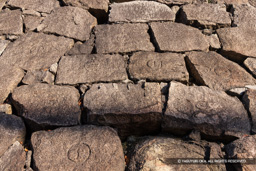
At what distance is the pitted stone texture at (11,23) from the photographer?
275 centimetres

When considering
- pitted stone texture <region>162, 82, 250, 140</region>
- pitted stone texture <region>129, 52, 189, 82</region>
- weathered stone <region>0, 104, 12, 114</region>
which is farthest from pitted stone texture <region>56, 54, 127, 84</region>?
pitted stone texture <region>162, 82, 250, 140</region>

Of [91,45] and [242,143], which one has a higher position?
[91,45]

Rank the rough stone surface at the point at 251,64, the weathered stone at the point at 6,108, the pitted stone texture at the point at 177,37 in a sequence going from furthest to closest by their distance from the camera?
1. the pitted stone texture at the point at 177,37
2. the rough stone surface at the point at 251,64
3. the weathered stone at the point at 6,108

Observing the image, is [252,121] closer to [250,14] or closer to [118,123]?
[118,123]

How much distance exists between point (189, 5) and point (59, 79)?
1.99 m

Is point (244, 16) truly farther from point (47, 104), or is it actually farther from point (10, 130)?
point (10, 130)

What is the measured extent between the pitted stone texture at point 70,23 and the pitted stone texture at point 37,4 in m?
0.12

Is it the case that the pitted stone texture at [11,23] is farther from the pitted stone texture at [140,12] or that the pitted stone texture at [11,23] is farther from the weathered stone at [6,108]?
the pitted stone texture at [140,12]

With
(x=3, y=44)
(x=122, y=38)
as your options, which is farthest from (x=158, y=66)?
(x=3, y=44)

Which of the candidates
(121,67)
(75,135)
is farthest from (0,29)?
(75,135)

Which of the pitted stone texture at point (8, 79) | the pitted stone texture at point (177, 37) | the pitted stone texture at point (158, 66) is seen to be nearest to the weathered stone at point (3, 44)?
the pitted stone texture at point (8, 79)

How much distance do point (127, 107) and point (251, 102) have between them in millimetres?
1172

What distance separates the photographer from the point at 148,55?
2479 mm

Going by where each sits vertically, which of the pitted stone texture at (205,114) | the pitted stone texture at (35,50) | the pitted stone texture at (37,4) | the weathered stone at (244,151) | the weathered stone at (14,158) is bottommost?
the weathered stone at (14,158)
